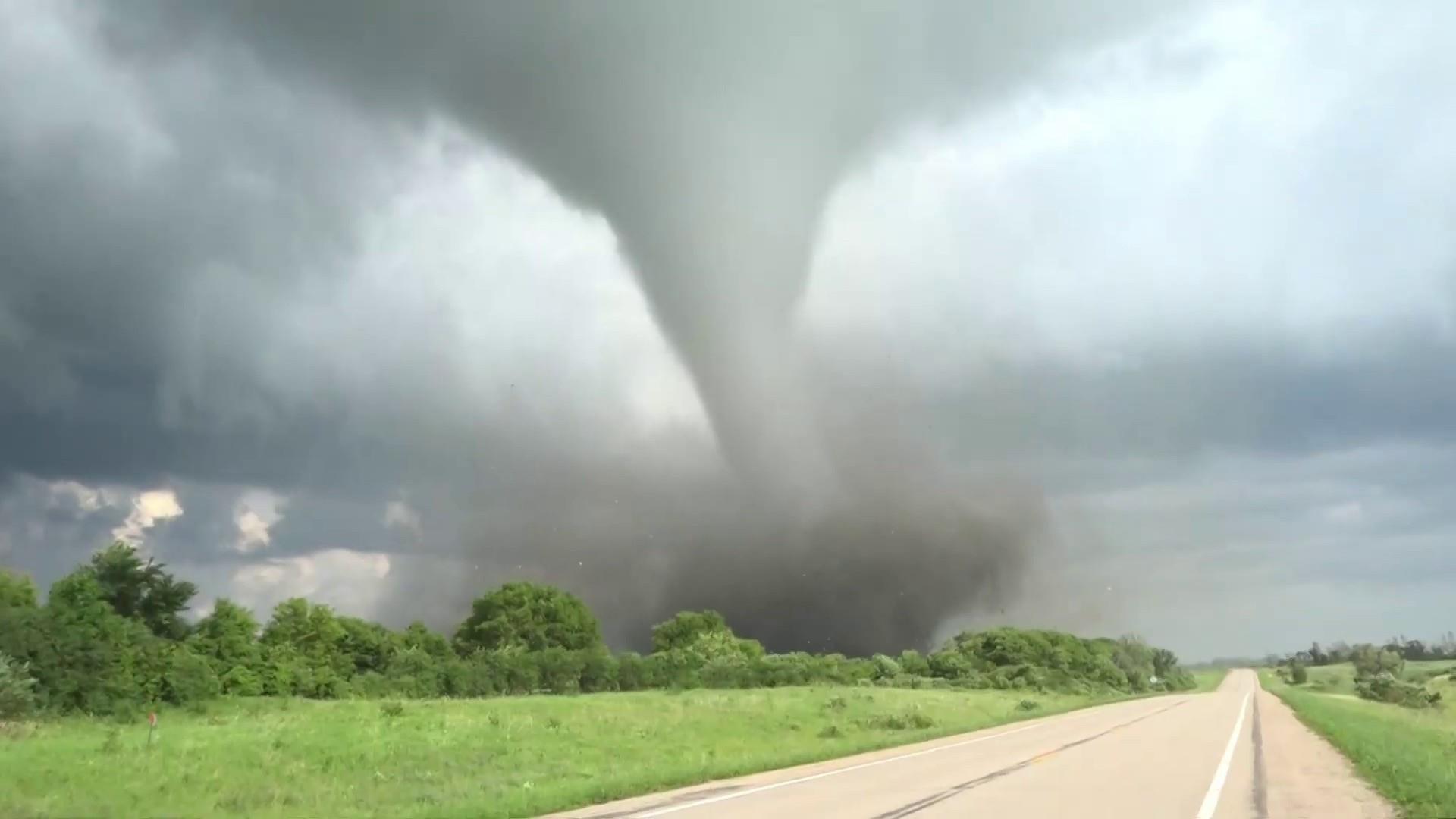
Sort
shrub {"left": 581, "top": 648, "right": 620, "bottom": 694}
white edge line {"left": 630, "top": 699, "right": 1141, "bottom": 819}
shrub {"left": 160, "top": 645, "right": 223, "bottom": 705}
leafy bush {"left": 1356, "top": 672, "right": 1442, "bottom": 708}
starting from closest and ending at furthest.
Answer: white edge line {"left": 630, "top": 699, "right": 1141, "bottom": 819} < shrub {"left": 160, "top": 645, "right": 223, "bottom": 705} < shrub {"left": 581, "top": 648, "right": 620, "bottom": 694} < leafy bush {"left": 1356, "top": 672, "right": 1442, "bottom": 708}

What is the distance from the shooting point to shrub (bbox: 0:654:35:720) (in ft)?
116

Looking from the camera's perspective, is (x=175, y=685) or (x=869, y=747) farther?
(x=175, y=685)

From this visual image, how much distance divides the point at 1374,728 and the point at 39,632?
183 feet

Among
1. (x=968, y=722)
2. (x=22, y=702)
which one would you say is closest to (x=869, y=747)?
(x=968, y=722)

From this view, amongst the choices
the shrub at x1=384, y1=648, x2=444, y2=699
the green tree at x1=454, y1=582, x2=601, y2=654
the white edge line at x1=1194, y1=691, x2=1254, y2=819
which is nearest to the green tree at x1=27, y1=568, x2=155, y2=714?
the shrub at x1=384, y1=648, x2=444, y2=699

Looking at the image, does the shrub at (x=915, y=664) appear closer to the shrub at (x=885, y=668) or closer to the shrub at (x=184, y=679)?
the shrub at (x=885, y=668)

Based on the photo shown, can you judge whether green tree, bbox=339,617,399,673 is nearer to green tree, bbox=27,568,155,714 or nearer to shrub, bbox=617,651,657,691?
shrub, bbox=617,651,657,691

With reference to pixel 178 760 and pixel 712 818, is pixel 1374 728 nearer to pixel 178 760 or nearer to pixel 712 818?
pixel 712 818

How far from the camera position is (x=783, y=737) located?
131ft

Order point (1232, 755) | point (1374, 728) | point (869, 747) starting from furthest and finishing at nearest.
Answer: point (1374, 728) → point (869, 747) → point (1232, 755)

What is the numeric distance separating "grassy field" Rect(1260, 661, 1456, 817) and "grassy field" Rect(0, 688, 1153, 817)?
13511 millimetres

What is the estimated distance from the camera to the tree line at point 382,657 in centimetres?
4506

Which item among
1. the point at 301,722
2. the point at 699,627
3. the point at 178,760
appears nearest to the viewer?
the point at 178,760

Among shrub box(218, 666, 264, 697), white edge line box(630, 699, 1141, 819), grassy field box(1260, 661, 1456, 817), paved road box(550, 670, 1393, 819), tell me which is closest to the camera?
paved road box(550, 670, 1393, 819)
